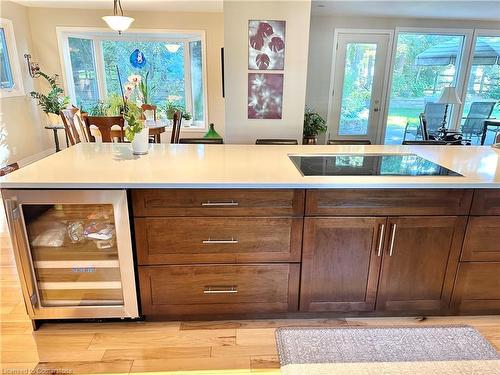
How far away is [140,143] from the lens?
217 cm

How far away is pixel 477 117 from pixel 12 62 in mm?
8163

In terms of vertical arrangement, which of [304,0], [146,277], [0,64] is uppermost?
[304,0]

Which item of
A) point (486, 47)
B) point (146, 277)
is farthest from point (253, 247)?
point (486, 47)

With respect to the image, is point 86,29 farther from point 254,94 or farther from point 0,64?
point 254,94

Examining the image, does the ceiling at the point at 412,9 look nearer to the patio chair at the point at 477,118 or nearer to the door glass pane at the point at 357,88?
the door glass pane at the point at 357,88

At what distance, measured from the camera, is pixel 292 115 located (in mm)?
4270

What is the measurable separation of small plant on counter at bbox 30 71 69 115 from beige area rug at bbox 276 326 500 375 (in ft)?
17.2

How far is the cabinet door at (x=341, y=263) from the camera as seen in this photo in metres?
1.80

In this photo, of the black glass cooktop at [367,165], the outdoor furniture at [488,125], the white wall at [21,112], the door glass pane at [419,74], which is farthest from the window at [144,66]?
the outdoor furniture at [488,125]

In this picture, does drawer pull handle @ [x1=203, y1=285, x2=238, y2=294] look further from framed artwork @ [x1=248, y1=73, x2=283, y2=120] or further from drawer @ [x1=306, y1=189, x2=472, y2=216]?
framed artwork @ [x1=248, y1=73, x2=283, y2=120]

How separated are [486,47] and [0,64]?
8.16m

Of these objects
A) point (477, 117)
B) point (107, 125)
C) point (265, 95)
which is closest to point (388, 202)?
point (107, 125)

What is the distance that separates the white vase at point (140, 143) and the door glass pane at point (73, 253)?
0.53m

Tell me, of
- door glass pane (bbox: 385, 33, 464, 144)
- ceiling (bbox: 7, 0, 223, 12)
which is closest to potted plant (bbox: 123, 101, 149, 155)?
ceiling (bbox: 7, 0, 223, 12)
